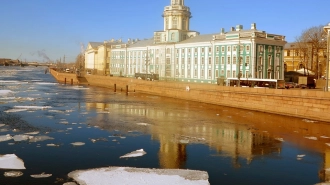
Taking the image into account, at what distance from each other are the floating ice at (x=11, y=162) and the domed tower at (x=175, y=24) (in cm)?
5977

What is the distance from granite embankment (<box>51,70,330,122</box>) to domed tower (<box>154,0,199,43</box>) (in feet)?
62.3

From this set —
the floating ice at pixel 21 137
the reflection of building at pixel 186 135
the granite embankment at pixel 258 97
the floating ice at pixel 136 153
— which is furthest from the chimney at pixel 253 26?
the floating ice at pixel 21 137

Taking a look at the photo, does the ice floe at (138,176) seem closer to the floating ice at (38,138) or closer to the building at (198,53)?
the floating ice at (38,138)

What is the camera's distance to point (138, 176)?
12.8 metres

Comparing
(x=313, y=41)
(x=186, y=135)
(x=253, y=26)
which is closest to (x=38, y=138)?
(x=186, y=135)

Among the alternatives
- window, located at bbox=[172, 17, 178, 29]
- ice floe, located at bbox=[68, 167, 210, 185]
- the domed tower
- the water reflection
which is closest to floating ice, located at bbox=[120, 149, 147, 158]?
the water reflection

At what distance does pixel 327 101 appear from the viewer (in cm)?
2809

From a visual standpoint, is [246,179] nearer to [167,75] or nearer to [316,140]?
[316,140]

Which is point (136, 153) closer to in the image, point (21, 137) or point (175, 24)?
point (21, 137)

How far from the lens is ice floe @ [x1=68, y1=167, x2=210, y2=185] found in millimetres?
12234

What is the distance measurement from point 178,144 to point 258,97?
1880cm

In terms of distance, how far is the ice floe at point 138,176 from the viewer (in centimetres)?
1223

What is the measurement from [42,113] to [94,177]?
61.2ft

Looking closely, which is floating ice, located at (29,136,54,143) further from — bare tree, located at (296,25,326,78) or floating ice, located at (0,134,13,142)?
bare tree, located at (296,25,326,78)
